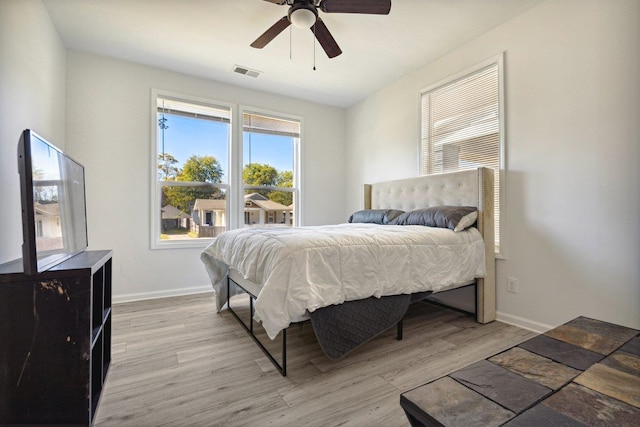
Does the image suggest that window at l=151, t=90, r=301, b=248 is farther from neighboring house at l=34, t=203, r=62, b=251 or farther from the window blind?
neighboring house at l=34, t=203, r=62, b=251

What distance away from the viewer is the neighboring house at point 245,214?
3.76 m

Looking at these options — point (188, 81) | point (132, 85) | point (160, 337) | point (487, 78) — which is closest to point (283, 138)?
point (188, 81)

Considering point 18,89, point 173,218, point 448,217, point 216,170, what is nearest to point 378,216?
point 448,217

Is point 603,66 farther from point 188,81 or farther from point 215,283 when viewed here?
point 188,81

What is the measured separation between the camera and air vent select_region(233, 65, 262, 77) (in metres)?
3.43

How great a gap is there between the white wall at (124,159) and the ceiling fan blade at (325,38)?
191 cm

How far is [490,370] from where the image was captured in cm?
91

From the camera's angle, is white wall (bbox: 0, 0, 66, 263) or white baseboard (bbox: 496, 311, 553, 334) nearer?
white wall (bbox: 0, 0, 66, 263)

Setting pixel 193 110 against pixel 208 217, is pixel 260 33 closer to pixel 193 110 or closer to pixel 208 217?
pixel 193 110

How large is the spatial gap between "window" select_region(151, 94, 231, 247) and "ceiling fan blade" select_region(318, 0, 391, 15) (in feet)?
7.49

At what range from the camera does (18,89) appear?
1.96 metres

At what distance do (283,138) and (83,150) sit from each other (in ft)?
7.78

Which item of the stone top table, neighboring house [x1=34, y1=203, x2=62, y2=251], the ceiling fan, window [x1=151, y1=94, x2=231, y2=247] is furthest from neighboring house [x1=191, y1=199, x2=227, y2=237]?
the stone top table

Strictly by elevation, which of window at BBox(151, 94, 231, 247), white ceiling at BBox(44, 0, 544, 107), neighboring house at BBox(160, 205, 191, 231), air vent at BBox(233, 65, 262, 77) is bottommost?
neighboring house at BBox(160, 205, 191, 231)
